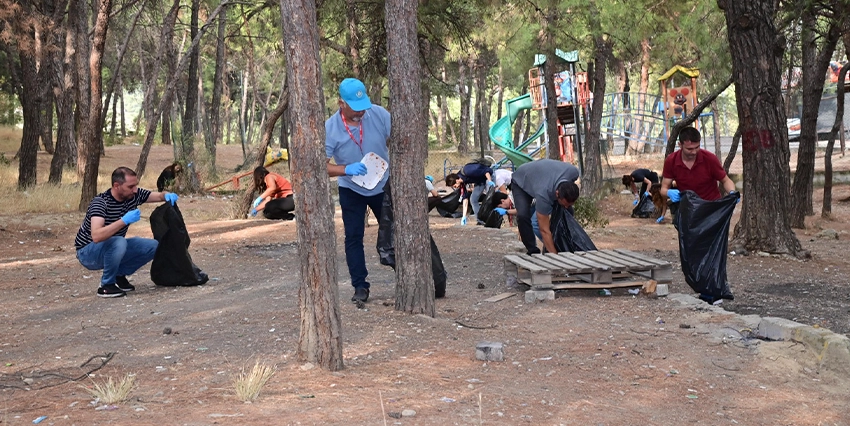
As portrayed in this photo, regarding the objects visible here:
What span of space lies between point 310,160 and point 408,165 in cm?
157

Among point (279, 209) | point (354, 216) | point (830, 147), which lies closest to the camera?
point (354, 216)

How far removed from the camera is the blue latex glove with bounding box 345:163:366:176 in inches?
271

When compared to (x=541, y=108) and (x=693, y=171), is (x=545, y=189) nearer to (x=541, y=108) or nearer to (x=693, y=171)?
(x=693, y=171)

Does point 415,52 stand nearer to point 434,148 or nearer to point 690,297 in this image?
point 690,297

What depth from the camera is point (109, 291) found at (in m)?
8.49

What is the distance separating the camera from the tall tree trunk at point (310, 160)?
522cm

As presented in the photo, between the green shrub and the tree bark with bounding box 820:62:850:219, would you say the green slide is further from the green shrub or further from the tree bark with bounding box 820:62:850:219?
the green shrub

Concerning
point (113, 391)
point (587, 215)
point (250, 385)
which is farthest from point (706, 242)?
point (587, 215)

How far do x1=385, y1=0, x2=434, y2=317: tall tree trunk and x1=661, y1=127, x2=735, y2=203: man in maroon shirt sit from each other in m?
2.56

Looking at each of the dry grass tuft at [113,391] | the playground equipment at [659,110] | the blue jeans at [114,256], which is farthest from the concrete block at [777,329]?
the playground equipment at [659,110]

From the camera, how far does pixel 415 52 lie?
263 inches

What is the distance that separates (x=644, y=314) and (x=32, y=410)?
455 cm

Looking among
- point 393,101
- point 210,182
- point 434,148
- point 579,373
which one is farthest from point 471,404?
point 434,148

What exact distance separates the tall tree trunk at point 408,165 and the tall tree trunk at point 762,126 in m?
5.60
